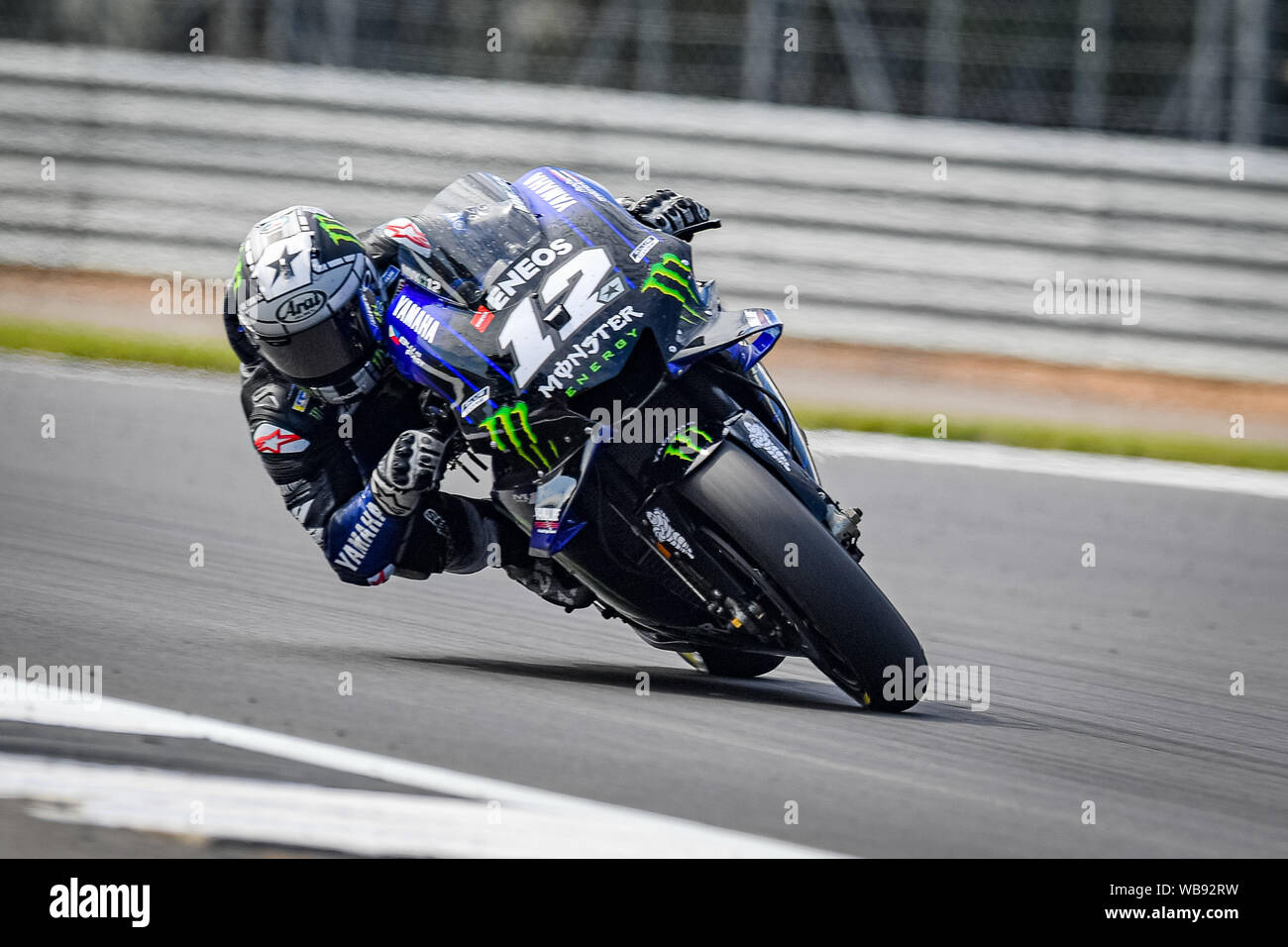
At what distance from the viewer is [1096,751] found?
469 cm

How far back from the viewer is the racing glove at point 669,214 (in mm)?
4996

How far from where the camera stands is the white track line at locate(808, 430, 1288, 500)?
32.6ft

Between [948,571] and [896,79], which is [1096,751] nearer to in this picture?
[948,571]

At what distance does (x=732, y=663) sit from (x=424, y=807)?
2.04m

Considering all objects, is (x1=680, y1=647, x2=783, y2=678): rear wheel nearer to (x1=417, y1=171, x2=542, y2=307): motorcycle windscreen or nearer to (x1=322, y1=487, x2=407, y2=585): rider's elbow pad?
(x1=322, y1=487, x2=407, y2=585): rider's elbow pad

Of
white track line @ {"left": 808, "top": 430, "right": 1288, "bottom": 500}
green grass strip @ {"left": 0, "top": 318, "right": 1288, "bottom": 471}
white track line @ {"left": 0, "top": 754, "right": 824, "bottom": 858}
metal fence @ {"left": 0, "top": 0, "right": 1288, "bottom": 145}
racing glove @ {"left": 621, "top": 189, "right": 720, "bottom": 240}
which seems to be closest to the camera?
white track line @ {"left": 0, "top": 754, "right": 824, "bottom": 858}

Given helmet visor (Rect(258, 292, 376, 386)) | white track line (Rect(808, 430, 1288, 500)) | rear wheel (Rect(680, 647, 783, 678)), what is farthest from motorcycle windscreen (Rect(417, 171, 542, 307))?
white track line (Rect(808, 430, 1288, 500))

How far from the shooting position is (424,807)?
3607 millimetres

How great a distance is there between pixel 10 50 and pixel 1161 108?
8045mm

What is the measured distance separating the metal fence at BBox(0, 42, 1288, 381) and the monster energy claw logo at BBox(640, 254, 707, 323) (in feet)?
23.6
